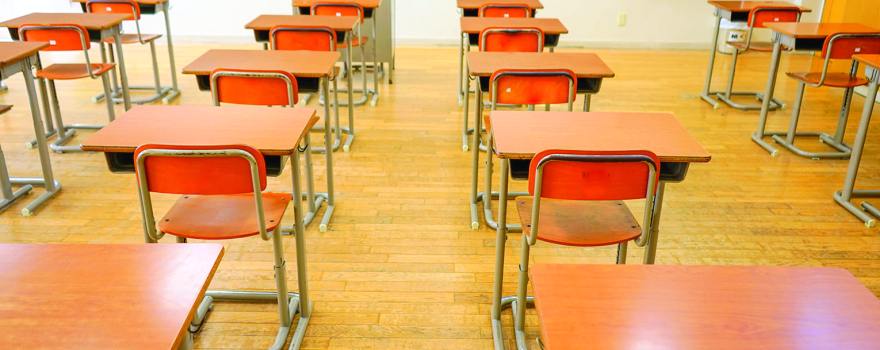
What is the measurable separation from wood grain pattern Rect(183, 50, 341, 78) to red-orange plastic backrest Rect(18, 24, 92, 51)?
1.12 m

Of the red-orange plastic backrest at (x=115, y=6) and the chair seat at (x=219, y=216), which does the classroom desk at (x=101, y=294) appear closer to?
the chair seat at (x=219, y=216)

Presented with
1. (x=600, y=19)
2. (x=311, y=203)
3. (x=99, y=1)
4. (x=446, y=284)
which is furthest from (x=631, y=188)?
(x=600, y=19)

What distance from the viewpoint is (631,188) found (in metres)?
2.03

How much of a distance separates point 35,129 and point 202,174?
7.15 feet

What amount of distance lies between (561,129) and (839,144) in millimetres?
3083

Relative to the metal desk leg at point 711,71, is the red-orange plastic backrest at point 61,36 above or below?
above

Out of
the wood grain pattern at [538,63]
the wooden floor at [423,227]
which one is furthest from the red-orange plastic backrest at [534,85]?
the wooden floor at [423,227]

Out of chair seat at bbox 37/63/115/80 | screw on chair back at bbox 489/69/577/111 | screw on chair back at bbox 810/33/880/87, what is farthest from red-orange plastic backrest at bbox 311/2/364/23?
screw on chair back at bbox 810/33/880/87

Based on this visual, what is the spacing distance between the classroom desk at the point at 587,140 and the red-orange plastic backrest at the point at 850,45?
226cm

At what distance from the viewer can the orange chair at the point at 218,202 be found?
1957 millimetres

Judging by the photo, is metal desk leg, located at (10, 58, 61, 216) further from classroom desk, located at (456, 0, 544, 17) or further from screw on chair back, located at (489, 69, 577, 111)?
classroom desk, located at (456, 0, 544, 17)

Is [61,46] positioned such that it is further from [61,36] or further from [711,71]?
[711,71]

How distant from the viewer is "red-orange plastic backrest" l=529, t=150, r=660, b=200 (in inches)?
77.7

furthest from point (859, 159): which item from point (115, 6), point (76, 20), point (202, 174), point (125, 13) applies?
point (115, 6)
